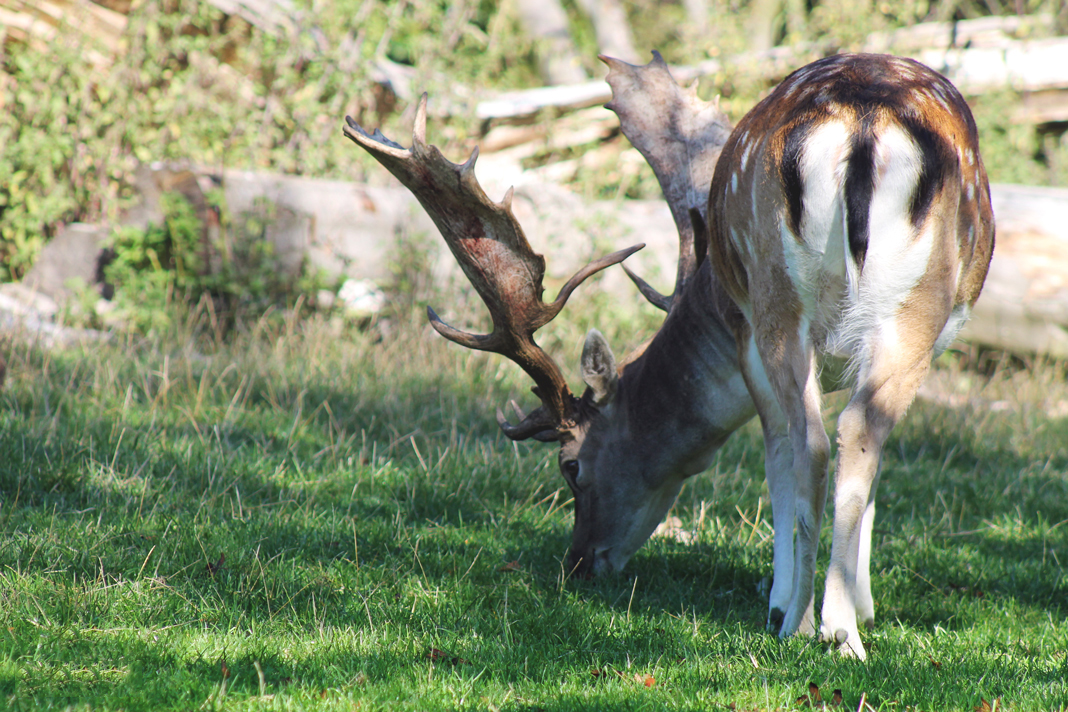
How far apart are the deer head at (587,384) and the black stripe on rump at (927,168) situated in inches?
48.7

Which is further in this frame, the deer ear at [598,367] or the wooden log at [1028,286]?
the wooden log at [1028,286]

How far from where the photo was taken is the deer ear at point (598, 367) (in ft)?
13.1

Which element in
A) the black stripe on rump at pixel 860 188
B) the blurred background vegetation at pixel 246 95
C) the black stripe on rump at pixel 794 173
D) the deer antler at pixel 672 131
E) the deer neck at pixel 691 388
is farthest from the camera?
the blurred background vegetation at pixel 246 95

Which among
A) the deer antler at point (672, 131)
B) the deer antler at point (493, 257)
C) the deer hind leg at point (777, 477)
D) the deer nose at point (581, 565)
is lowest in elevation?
the deer nose at point (581, 565)

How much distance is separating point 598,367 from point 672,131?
1530 millimetres

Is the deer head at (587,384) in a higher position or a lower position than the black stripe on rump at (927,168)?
lower

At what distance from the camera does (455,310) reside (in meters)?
7.93

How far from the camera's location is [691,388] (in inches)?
155

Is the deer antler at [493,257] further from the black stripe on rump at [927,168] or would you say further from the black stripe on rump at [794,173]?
the black stripe on rump at [927,168]

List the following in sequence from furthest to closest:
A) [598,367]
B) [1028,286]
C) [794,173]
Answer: [1028,286] < [598,367] < [794,173]

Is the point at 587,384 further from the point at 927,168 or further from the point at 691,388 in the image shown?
the point at 927,168

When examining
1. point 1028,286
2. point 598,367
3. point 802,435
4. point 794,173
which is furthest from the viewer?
point 1028,286

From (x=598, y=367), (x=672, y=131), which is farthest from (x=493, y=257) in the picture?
(x=672, y=131)

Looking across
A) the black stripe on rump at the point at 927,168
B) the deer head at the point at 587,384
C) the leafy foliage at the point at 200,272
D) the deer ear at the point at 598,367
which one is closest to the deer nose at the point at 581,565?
the deer head at the point at 587,384
